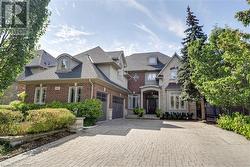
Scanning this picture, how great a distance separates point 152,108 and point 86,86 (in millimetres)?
16345

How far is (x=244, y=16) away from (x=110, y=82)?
548 inches

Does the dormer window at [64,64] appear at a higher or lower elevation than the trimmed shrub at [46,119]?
higher

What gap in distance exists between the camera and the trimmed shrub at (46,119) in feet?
33.5

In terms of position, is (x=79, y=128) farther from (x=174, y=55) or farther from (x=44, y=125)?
(x=174, y=55)

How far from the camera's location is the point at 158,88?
97.2ft

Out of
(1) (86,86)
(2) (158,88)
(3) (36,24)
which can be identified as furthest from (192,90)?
(3) (36,24)

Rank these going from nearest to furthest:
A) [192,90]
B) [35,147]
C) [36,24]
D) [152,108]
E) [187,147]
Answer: [35,147] < [187,147] < [36,24] < [192,90] < [152,108]

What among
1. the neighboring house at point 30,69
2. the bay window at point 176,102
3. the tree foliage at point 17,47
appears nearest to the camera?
the tree foliage at point 17,47

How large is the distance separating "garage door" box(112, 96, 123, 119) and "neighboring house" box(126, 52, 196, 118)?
4589 millimetres

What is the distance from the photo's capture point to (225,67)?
57.3ft

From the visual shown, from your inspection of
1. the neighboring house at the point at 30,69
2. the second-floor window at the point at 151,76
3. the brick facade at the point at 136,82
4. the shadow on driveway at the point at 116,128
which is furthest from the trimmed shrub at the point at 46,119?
the second-floor window at the point at 151,76

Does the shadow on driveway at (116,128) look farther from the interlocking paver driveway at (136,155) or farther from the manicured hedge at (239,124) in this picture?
the manicured hedge at (239,124)

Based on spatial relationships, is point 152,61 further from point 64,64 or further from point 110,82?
point 64,64

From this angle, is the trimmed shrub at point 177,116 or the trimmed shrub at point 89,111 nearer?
the trimmed shrub at point 89,111
